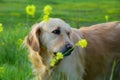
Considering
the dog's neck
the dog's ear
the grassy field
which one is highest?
the dog's ear

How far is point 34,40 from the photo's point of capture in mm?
9359

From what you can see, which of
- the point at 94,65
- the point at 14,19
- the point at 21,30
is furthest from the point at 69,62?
the point at 14,19

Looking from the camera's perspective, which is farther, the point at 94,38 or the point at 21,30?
the point at 21,30

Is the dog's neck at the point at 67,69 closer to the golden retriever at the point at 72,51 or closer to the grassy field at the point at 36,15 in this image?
the golden retriever at the point at 72,51

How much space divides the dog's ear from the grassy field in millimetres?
595

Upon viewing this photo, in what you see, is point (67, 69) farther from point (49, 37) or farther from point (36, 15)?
point (36, 15)

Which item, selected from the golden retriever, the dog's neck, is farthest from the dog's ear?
the dog's neck

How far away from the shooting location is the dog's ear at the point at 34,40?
30.6 feet

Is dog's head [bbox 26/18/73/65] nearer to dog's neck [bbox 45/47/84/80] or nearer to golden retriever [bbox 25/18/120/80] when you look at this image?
golden retriever [bbox 25/18/120/80]

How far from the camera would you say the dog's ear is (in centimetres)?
931

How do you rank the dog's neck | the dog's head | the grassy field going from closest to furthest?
the dog's head < the dog's neck < the grassy field

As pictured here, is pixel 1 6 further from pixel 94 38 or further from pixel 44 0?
pixel 94 38

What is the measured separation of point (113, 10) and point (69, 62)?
1829cm

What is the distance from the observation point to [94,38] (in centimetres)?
1031
